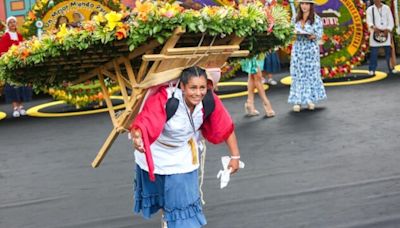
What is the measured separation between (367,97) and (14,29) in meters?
4.88

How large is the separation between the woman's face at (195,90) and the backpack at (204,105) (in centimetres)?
7

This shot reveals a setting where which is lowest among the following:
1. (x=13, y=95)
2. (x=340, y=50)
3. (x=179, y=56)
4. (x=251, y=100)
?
(x=13, y=95)

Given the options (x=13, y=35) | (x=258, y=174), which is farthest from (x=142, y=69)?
(x=13, y=35)

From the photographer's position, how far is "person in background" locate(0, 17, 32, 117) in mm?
9297

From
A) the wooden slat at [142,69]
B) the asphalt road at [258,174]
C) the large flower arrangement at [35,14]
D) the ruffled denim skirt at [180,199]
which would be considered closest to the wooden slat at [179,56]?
the wooden slat at [142,69]

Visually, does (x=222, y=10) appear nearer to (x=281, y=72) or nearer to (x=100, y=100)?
(x=100, y=100)

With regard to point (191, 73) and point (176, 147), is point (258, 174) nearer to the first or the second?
point (176, 147)

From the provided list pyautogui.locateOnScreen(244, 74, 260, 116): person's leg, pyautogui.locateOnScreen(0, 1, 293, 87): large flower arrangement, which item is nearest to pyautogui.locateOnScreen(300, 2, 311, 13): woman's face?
pyautogui.locateOnScreen(244, 74, 260, 116): person's leg

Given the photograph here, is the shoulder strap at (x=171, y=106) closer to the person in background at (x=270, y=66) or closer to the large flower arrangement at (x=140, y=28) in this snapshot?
the large flower arrangement at (x=140, y=28)

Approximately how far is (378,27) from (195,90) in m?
8.15

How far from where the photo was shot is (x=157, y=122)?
11.6ft

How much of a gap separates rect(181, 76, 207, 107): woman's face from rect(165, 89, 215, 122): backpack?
68 mm

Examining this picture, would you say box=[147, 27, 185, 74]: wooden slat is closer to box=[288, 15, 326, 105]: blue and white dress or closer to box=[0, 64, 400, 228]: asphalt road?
box=[0, 64, 400, 228]: asphalt road

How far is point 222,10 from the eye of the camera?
138 inches
